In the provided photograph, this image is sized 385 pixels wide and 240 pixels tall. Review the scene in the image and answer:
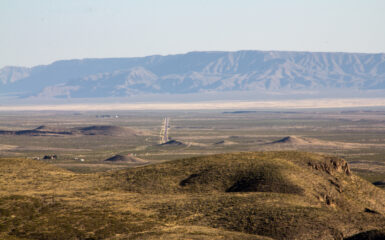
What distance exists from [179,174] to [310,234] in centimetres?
1998

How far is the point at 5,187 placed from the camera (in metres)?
57.2

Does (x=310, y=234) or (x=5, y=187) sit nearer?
(x=310, y=234)

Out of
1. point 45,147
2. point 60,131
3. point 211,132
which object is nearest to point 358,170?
point 45,147

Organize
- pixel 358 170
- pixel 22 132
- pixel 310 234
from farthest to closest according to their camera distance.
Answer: pixel 22 132 < pixel 358 170 < pixel 310 234

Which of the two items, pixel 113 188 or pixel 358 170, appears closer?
pixel 113 188

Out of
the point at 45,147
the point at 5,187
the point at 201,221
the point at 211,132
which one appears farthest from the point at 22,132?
the point at 201,221

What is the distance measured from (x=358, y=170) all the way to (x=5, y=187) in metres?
58.7

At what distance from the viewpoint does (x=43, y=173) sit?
212ft

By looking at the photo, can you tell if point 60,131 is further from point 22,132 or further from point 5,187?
point 5,187

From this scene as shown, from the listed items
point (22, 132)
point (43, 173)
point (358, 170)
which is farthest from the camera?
point (22, 132)

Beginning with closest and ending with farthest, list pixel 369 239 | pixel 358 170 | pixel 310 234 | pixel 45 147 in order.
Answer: pixel 369 239 < pixel 310 234 < pixel 358 170 < pixel 45 147

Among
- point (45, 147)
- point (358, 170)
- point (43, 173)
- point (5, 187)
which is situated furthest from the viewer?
point (45, 147)

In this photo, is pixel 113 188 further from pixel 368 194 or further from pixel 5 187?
pixel 368 194

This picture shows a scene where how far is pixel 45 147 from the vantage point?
150m
